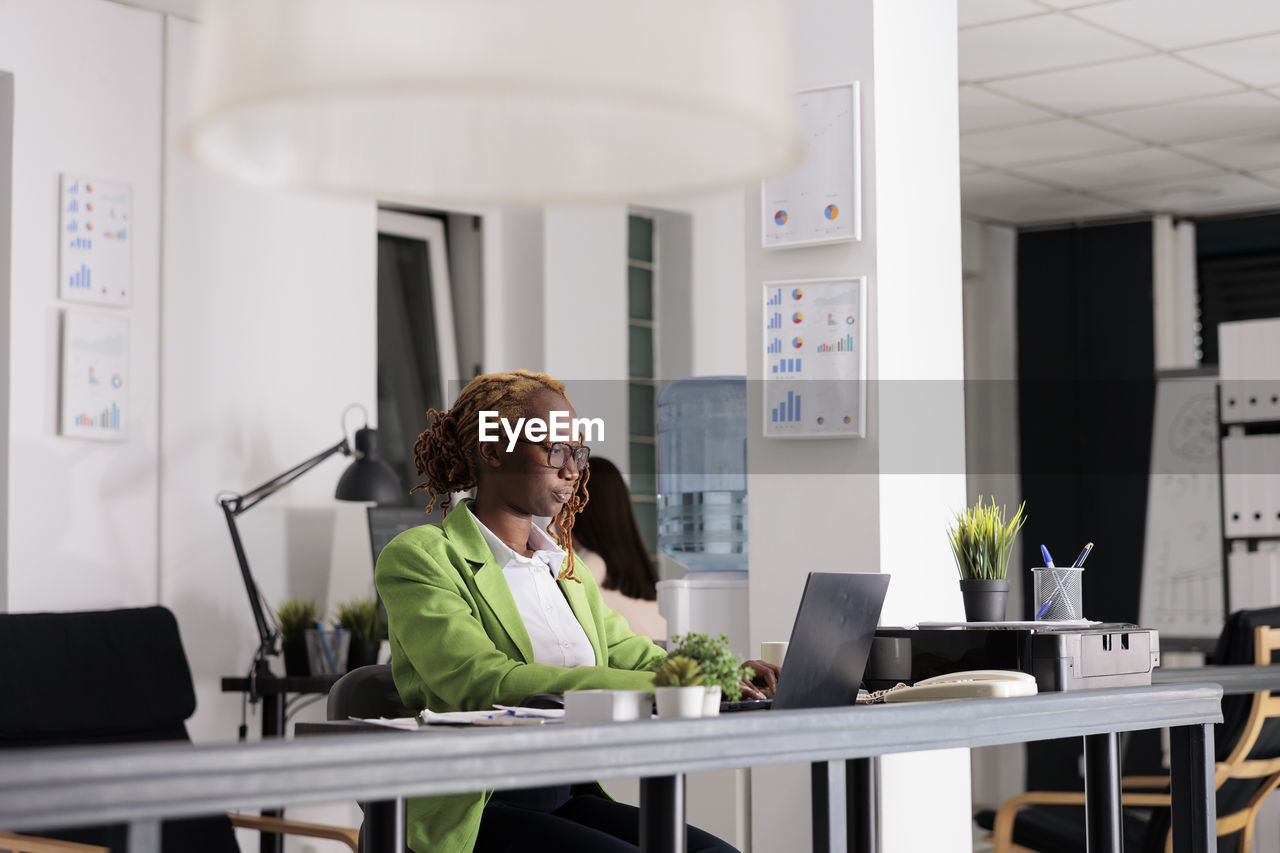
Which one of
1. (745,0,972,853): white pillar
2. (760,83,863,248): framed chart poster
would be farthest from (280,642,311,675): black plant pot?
(760,83,863,248): framed chart poster

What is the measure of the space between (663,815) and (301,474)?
3.09 meters

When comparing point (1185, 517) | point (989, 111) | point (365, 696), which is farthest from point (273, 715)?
point (1185, 517)

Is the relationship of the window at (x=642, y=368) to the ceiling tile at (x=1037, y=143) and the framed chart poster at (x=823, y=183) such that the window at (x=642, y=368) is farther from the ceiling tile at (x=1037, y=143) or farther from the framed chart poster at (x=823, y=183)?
the framed chart poster at (x=823, y=183)

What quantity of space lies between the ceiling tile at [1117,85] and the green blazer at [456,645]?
3292mm

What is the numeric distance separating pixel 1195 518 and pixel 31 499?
4.86m

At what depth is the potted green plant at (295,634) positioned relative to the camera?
4414mm

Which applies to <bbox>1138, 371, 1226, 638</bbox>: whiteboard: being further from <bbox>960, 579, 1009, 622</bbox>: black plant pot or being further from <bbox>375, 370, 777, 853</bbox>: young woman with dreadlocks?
<bbox>375, 370, 777, 853</bbox>: young woman with dreadlocks

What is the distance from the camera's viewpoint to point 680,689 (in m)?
1.70

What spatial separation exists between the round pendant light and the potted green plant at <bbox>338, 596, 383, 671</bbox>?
10.4ft

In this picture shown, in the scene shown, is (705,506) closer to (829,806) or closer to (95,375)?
(95,375)

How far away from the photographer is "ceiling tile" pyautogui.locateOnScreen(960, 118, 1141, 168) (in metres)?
5.68

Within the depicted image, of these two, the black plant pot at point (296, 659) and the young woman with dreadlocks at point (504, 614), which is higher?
the young woman with dreadlocks at point (504, 614)

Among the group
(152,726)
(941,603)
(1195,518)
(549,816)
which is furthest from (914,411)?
(1195,518)

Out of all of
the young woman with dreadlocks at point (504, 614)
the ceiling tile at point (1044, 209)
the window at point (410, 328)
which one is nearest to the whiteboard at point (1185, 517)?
the ceiling tile at point (1044, 209)
